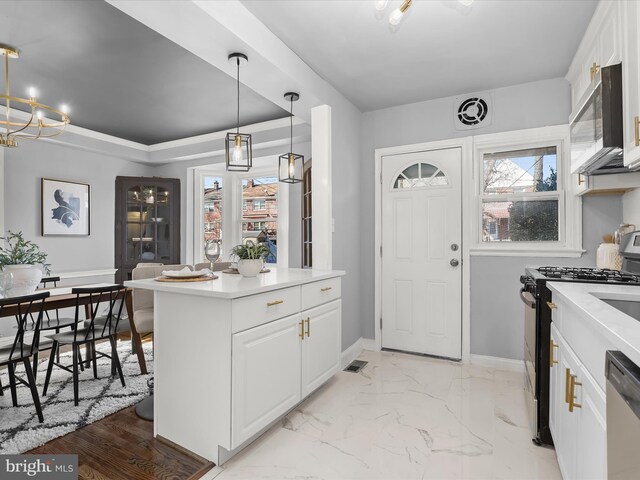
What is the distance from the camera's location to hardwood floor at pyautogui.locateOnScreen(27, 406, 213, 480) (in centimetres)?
174

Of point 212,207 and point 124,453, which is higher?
point 212,207

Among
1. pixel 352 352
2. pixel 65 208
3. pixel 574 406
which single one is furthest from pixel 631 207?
pixel 65 208

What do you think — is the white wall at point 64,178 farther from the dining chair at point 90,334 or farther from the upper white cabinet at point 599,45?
Answer: the upper white cabinet at point 599,45

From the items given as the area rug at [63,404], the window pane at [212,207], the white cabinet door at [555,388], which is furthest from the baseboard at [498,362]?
the window pane at [212,207]

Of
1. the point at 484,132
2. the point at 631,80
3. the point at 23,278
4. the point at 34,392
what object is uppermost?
the point at 484,132

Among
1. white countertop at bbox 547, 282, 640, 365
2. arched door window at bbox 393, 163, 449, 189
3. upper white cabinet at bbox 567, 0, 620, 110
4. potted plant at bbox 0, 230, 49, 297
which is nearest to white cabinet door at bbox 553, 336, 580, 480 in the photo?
white countertop at bbox 547, 282, 640, 365

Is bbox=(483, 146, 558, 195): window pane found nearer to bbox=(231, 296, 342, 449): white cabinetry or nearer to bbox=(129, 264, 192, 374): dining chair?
bbox=(231, 296, 342, 449): white cabinetry

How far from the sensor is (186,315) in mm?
1886

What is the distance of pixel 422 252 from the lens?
3.56 meters

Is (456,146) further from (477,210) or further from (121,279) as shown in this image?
(121,279)

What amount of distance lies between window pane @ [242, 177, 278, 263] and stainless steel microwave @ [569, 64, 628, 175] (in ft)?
10.7

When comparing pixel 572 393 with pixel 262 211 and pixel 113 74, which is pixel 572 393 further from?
pixel 262 211

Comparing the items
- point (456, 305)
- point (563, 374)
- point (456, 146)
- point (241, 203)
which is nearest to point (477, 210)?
point (456, 146)

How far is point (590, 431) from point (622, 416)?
46 cm
